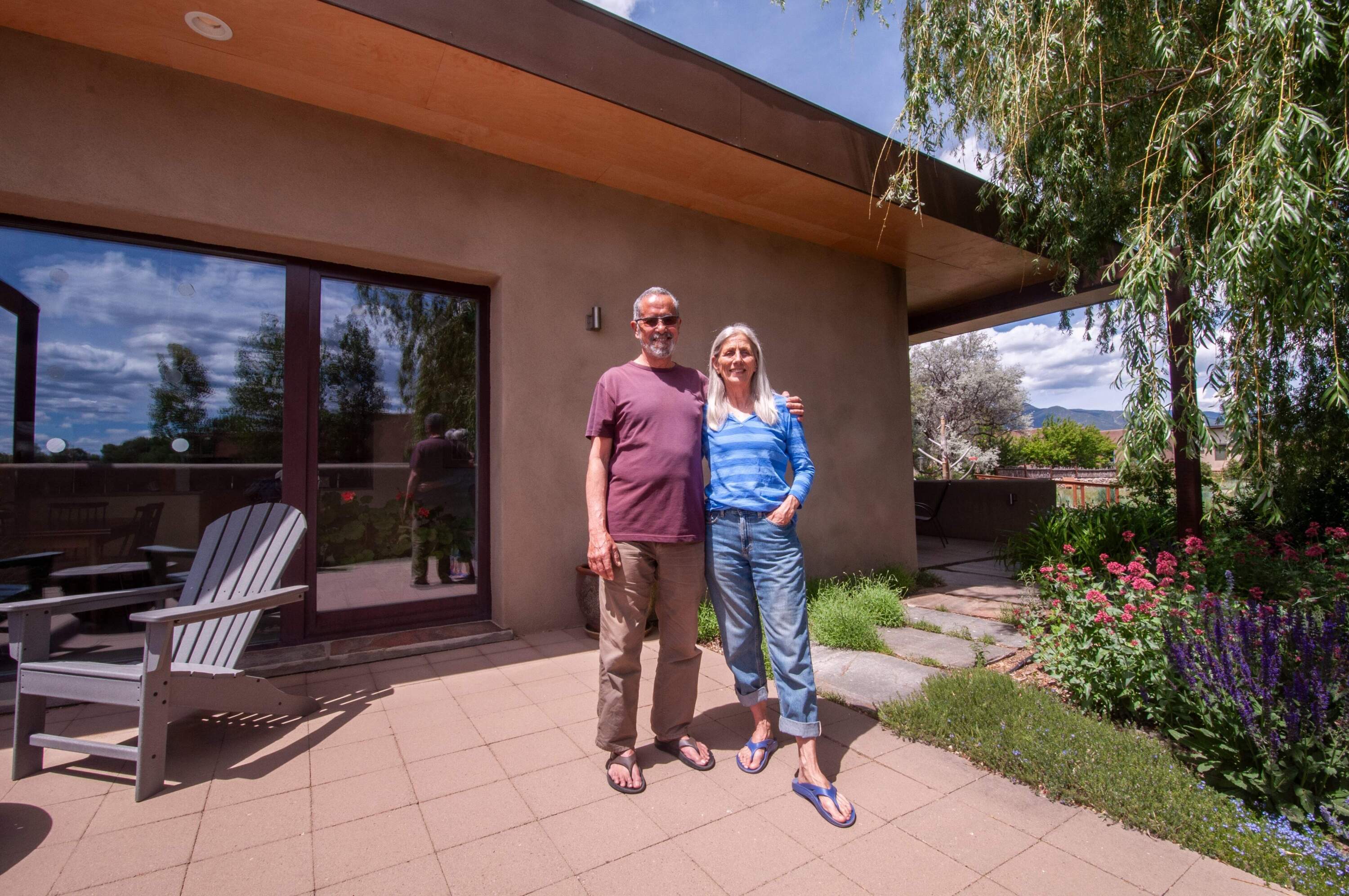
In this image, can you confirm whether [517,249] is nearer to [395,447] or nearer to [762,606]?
[395,447]

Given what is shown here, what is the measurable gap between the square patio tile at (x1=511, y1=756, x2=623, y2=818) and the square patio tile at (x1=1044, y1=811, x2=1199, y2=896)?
1.23 metres

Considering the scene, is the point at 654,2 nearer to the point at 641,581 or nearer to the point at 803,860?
the point at 641,581

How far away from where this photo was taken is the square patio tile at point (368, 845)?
1.70 m

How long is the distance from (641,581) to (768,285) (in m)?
3.60

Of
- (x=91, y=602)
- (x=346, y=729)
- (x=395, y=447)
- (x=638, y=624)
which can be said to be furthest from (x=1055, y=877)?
(x=395, y=447)

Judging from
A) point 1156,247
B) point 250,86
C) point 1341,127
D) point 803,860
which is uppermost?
point 250,86

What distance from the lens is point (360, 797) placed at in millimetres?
2064

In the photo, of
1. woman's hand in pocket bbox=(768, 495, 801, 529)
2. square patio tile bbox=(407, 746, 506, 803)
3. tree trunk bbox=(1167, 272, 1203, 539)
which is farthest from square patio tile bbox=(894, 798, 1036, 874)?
tree trunk bbox=(1167, 272, 1203, 539)

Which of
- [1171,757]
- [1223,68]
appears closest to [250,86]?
[1223,68]

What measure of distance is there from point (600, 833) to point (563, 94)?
10.6 feet

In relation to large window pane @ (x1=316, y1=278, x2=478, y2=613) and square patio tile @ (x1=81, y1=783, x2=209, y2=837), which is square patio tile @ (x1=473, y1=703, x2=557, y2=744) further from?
large window pane @ (x1=316, y1=278, x2=478, y2=613)

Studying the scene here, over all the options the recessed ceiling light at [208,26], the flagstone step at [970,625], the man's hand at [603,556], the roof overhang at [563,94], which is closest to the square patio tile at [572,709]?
the man's hand at [603,556]

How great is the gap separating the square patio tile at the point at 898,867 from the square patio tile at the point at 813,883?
0.02 meters

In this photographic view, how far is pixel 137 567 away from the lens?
319 cm
